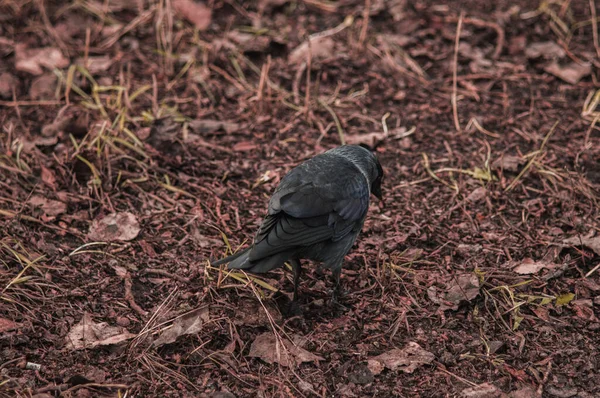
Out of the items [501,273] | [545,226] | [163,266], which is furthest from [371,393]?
[545,226]

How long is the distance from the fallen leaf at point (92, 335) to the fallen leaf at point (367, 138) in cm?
265

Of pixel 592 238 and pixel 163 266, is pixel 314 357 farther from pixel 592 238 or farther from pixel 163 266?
pixel 592 238

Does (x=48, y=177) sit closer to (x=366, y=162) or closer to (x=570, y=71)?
(x=366, y=162)

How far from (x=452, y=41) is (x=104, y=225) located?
13.3 ft

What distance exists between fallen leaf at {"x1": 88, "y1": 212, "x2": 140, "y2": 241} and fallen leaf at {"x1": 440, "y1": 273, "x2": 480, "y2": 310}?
215 cm

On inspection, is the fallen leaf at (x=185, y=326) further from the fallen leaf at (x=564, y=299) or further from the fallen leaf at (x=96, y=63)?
the fallen leaf at (x=96, y=63)

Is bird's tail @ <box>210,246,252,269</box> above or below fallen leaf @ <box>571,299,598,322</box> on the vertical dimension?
above

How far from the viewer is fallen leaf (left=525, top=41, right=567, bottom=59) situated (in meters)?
6.92

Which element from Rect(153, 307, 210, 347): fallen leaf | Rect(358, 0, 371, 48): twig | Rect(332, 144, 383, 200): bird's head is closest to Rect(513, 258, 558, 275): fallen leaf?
Rect(332, 144, 383, 200): bird's head

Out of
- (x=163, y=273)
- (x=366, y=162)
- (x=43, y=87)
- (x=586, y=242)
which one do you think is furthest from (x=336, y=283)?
(x=43, y=87)

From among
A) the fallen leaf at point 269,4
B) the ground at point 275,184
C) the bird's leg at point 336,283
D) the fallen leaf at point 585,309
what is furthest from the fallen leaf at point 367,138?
the fallen leaf at point 269,4

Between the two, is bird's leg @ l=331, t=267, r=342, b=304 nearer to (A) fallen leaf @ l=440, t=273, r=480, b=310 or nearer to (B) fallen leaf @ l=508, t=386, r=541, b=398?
(A) fallen leaf @ l=440, t=273, r=480, b=310

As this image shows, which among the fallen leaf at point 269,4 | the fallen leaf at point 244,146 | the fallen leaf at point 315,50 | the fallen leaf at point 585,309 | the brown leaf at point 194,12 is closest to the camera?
the fallen leaf at point 585,309

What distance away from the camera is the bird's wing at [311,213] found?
4246mm
